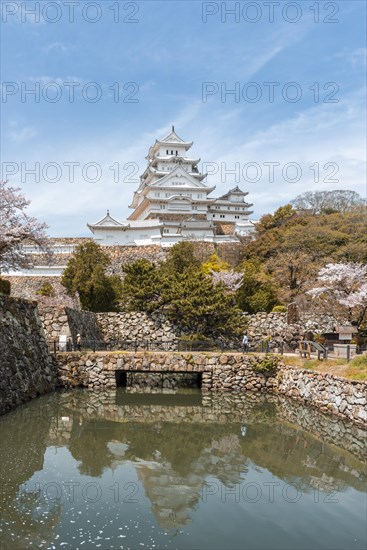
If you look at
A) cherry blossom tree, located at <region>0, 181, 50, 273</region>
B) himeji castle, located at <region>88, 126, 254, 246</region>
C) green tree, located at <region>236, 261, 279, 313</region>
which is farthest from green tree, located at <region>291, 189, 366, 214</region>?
cherry blossom tree, located at <region>0, 181, 50, 273</region>

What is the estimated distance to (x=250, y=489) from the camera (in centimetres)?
780

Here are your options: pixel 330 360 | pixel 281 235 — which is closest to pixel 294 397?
pixel 330 360

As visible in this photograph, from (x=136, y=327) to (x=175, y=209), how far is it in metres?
24.4

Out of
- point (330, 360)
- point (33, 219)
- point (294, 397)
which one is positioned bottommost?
point (294, 397)

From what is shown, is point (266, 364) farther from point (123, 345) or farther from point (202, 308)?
point (123, 345)

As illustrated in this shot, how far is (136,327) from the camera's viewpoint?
2495cm

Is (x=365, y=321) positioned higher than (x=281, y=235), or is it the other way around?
(x=281, y=235)

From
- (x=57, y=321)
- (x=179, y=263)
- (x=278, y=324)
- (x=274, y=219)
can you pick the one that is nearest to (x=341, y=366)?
(x=57, y=321)

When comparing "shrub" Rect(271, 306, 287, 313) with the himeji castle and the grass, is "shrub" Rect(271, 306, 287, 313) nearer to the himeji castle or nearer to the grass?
the grass

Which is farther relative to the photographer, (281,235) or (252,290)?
(281,235)

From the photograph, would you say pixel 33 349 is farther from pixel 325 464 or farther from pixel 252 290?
pixel 252 290

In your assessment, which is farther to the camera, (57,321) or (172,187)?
(172,187)

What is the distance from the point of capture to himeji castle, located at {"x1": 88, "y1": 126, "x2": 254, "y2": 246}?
4109cm

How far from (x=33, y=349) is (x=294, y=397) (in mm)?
9200
